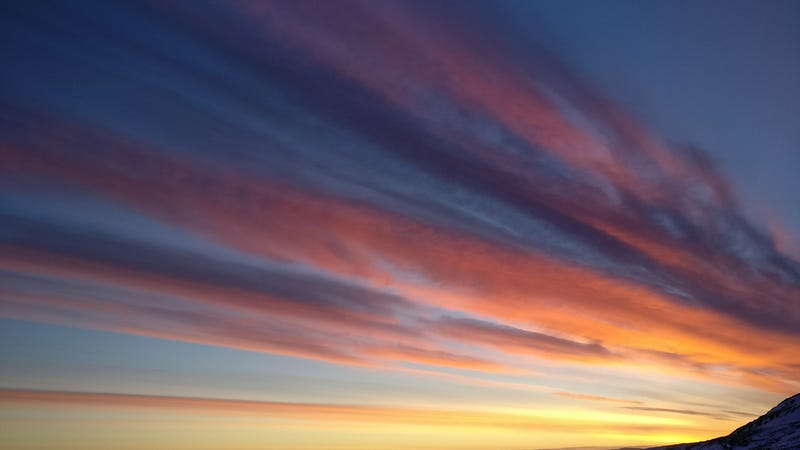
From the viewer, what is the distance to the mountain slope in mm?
50906

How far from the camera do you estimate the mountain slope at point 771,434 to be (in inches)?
2004

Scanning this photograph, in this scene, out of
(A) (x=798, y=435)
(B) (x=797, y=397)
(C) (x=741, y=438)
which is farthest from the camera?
(B) (x=797, y=397)

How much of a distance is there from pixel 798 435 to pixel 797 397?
14.9m

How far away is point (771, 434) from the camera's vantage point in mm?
55125

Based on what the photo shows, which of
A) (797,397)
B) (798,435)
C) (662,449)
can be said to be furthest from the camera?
(662,449)

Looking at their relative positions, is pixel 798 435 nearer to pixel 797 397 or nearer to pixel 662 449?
pixel 797 397

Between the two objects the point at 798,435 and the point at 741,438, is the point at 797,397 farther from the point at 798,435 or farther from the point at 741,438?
the point at 798,435

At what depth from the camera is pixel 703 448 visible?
60906mm

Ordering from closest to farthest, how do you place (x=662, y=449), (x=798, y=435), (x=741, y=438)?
(x=798, y=435), (x=741, y=438), (x=662, y=449)

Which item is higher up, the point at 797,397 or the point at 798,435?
the point at 797,397

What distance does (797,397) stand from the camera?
63.7m

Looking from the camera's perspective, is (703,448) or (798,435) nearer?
(798,435)

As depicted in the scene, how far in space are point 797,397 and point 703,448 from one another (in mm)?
12953

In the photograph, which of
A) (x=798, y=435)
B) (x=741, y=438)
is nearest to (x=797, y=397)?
(x=741, y=438)
